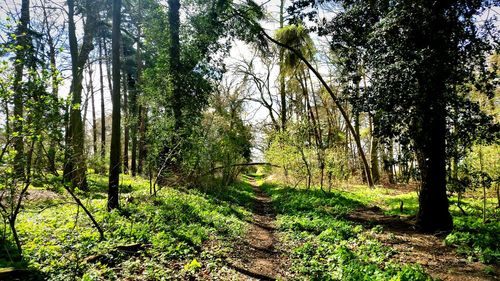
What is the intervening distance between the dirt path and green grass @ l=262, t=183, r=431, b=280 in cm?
40

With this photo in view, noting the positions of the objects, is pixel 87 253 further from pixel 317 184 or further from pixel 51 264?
pixel 317 184

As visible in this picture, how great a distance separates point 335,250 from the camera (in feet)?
21.3

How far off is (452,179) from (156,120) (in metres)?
11.1

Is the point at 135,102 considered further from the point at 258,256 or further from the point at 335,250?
the point at 335,250

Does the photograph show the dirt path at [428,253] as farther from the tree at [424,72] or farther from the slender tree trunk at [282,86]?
the slender tree trunk at [282,86]

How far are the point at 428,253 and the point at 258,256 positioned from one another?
389 cm

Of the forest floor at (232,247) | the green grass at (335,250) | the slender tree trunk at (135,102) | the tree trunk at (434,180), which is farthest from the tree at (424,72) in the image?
the slender tree trunk at (135,102)

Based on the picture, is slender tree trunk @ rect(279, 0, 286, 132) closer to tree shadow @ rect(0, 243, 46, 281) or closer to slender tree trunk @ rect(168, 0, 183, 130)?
slender tree trunk @ rect(168, 0, 183, 130)

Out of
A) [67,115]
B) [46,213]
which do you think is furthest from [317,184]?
[67,115]

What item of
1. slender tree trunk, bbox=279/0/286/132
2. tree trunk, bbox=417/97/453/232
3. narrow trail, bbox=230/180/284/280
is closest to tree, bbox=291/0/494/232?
tree trunk, bbox=417/97/453/232

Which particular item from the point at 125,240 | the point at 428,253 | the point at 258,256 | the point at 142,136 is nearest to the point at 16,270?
the point at 125,240

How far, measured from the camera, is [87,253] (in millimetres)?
5664

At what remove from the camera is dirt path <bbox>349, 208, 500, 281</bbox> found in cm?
529

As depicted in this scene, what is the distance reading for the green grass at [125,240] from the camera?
517cm
